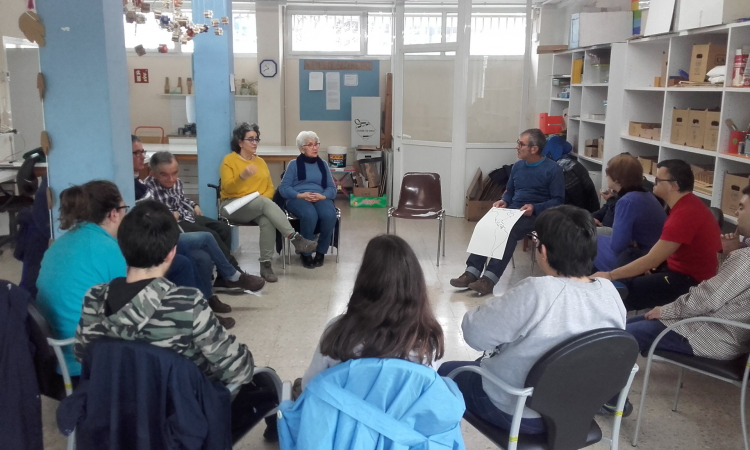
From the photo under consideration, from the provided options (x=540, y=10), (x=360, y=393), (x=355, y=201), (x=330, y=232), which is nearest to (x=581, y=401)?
(x=360, y=393)

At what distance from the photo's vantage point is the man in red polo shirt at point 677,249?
3055 millimetres

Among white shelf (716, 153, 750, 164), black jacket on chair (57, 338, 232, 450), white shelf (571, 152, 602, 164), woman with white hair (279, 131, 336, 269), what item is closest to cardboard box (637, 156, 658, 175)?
white shelf (571, 152, 602, 164)

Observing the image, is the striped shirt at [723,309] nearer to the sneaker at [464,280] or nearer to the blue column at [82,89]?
the sneaker at [464,280]

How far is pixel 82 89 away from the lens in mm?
3049

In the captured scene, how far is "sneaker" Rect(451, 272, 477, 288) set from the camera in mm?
4609

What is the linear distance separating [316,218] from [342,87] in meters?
4.00

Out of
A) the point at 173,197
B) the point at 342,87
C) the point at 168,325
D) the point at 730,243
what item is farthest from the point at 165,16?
the point at 342,87

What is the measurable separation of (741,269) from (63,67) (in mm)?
3081

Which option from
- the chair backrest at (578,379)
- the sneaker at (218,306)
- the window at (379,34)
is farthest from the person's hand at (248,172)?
the window at (379,34)

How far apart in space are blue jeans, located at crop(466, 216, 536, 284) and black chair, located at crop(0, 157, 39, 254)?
3.52 metres

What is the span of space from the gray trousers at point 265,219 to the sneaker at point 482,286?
1.49m

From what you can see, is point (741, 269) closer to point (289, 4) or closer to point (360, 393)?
point (360, 393)

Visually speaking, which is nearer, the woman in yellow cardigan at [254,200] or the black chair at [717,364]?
the black chair at [717,364]

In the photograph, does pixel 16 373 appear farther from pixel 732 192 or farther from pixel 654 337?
pixel 732 192
